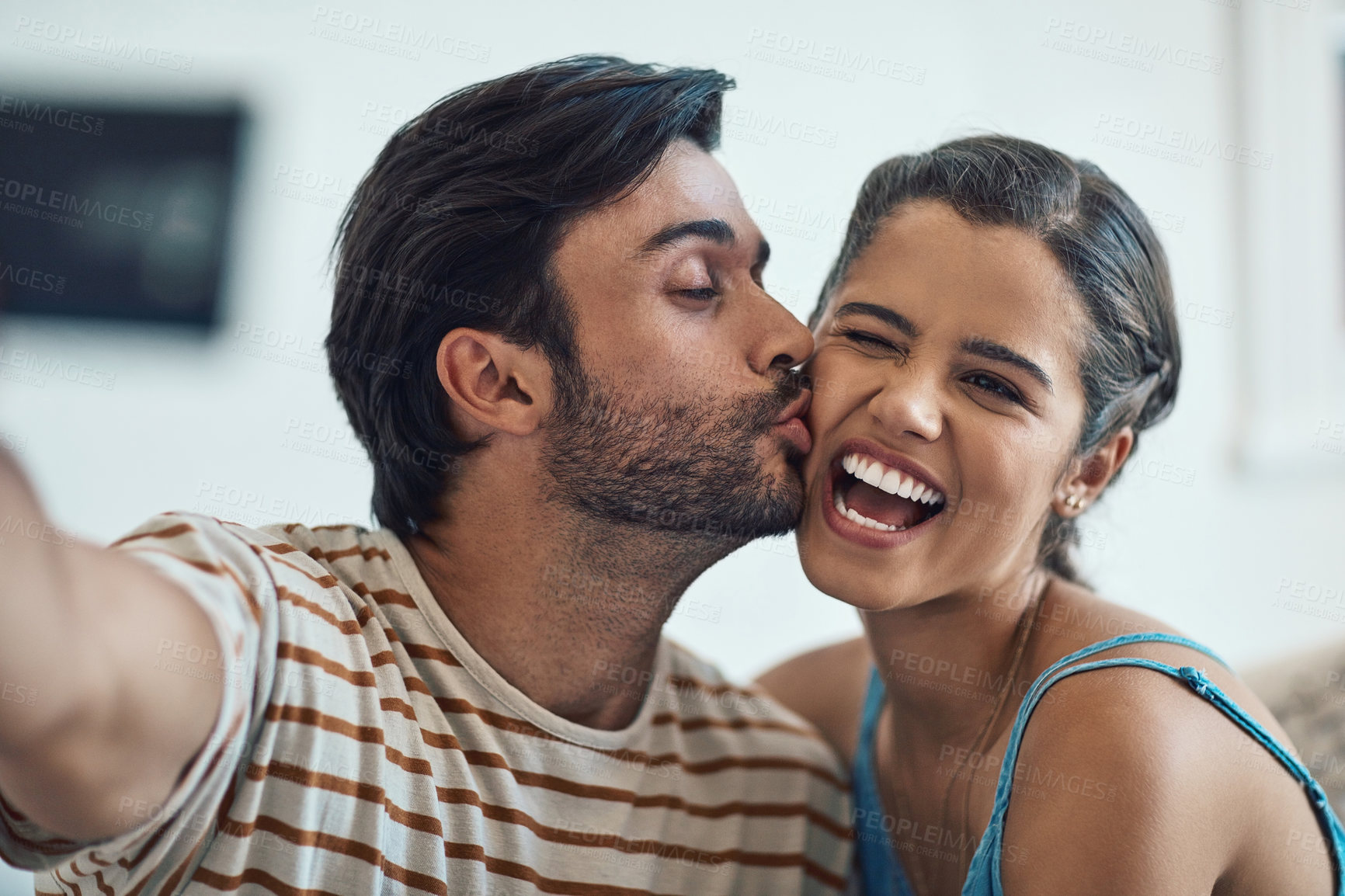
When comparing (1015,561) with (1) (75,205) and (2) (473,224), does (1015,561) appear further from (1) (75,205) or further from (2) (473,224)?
(1) (75,205)

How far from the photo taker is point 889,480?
41.2 inches

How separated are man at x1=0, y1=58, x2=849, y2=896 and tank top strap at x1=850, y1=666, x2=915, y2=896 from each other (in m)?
0.03

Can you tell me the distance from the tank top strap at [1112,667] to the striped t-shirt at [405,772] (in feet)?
0.93

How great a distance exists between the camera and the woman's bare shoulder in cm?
142

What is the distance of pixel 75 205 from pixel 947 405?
195 centimetres

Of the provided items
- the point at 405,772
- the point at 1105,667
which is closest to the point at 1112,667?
the point at 1105,667

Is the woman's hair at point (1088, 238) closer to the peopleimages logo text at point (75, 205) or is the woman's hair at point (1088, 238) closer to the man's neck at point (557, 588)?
the man's neck at point (557, 588)

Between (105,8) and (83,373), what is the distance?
0.76 m

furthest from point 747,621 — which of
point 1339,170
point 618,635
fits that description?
point 1339,170

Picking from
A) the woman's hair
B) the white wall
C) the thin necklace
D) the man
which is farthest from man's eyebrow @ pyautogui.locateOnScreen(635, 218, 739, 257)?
the white wall

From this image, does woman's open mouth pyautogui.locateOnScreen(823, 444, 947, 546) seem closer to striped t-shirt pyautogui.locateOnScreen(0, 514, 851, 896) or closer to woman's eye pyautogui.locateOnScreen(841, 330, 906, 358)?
woman's eye pyautogui.locateOnScreen(841, 330, 906, 358)

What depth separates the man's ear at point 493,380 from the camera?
1.16m

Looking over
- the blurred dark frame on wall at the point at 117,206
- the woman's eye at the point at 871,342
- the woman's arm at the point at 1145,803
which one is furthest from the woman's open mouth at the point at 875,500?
the blurred dark frame on wall at the point at 117,206

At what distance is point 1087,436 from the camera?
1.11 meters
